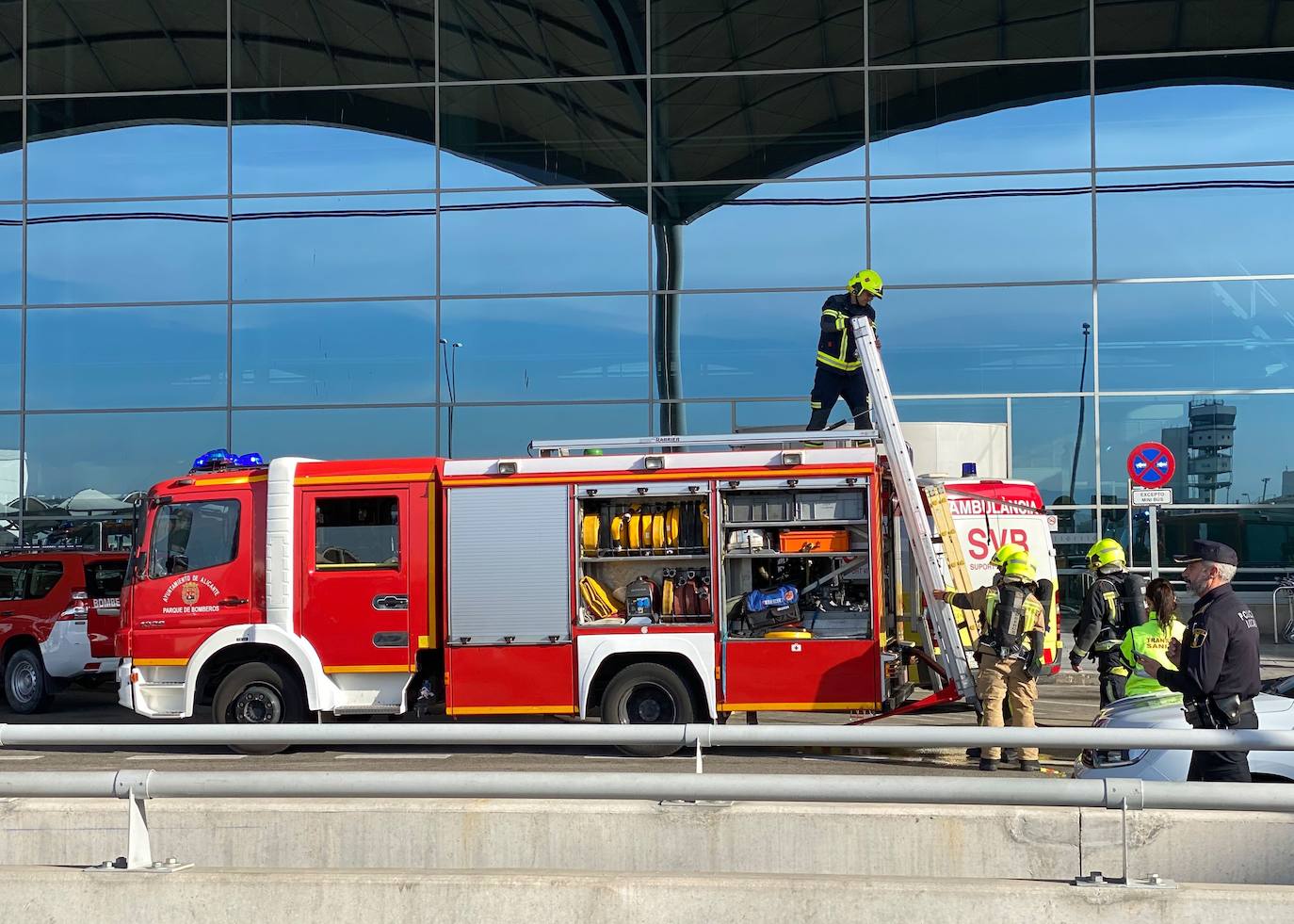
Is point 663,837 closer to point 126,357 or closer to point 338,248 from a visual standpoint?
point 338,248

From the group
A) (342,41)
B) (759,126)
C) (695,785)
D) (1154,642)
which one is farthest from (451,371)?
(695,785)

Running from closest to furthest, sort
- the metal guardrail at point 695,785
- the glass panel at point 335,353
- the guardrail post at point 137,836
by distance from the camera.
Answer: the metal guardrail at point 695,785, the guardrail post at point 137,836, the glass panel at point 335,353

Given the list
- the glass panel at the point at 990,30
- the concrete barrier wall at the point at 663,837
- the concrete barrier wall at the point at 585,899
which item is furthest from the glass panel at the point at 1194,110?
the concrete barrier wall at the point at 585,899

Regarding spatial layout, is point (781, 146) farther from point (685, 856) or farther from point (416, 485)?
point (685, 856)

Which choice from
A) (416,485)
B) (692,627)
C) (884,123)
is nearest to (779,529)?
(692,627)

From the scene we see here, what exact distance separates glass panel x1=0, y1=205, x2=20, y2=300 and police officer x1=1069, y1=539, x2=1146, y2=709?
56.4ft

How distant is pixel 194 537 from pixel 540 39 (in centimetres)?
1185

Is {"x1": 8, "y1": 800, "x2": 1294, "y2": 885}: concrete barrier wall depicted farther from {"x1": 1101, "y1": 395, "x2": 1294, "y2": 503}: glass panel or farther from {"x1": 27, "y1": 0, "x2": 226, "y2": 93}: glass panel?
{"x1": 27, "y1": 0, "x2": 226, "y2": 93}: glass panel

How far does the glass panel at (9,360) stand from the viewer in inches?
829

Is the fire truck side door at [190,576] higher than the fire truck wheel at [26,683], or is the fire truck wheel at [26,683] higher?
the fire truck side door at [190,576]

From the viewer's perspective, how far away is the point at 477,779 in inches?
202

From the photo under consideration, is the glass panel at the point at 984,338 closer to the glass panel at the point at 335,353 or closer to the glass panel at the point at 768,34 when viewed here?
the glass panel at the point at 768,34

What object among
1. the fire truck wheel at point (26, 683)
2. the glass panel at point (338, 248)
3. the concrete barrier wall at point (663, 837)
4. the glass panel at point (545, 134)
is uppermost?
the glass panel at point (545, 134)

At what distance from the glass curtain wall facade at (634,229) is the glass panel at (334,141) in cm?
5
